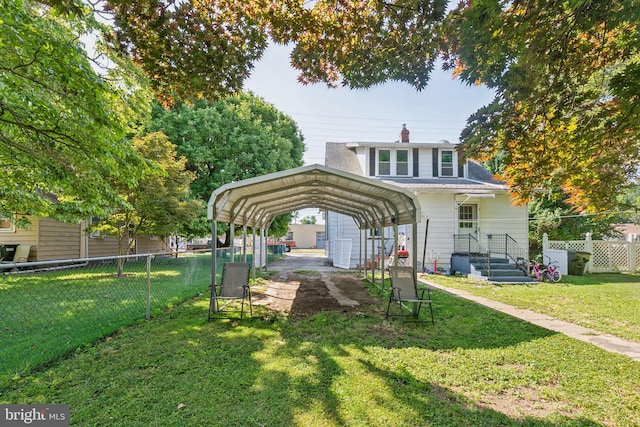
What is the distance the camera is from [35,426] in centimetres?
280

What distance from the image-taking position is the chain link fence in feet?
13.7

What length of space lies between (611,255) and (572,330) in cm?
1321

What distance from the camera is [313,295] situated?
886cm

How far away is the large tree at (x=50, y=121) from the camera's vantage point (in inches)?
179

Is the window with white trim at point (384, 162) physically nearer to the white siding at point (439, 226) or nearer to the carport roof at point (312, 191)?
the white siding at point (439, 226)

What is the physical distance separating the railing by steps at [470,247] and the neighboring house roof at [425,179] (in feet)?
7.54

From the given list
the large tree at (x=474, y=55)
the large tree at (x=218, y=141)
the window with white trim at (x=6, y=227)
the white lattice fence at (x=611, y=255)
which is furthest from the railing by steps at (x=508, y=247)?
the window with white trim at (x=6, y=227)

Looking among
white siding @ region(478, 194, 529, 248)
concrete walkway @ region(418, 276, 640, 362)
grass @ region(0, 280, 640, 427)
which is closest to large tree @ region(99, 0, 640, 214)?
concrete walkway @ region(418, 276, 640, 362)

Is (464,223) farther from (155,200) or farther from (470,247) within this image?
(155,200)

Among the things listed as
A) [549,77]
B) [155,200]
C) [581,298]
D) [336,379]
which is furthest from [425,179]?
[336,379]

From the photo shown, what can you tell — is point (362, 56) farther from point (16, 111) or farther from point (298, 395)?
point (16, 111)

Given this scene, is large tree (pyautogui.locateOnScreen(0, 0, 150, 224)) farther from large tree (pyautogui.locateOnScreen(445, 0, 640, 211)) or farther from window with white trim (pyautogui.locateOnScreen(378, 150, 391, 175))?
window with white trim (pyautogui.locateOnScreen(378, 150, 391, 175))

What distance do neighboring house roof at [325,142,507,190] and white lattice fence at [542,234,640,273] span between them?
3.98 metres

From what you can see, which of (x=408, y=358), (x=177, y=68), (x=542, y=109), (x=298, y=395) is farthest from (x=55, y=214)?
(x=542, y=109)
